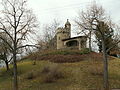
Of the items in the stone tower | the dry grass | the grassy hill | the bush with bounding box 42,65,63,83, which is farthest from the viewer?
Answer: the stone tower

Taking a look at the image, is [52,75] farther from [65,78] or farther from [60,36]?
[60,36]

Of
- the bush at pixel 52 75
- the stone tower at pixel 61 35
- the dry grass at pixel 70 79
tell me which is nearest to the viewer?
the dry grass at pixel 70 79

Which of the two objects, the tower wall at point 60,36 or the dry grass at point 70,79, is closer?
the dry grass at point 70,79

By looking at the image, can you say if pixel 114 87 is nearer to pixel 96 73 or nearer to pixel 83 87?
pixel 83 87

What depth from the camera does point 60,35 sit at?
59.1m

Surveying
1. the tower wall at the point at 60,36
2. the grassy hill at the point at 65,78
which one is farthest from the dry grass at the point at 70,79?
the tower wall at the point at 60,36

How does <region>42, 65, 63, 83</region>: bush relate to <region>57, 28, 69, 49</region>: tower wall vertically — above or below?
below

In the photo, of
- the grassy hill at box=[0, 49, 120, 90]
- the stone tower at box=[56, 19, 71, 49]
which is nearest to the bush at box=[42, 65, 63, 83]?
the grassy hill at box=[0, 49, 120, 90]

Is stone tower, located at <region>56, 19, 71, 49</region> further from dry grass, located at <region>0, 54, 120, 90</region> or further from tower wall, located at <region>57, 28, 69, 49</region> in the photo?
dry grass, located at <region>0, 54, 120, 90</region>

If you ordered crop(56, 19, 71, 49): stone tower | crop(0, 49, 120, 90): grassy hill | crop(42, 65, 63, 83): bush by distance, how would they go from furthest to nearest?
crop(56, 19, 71, 49): stone tower < crop(42, 65, 63, 83): bush < crop(0, 49, 120, 90): grassy hill

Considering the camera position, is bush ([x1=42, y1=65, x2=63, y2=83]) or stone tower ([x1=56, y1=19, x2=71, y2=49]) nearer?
bush ([x1=42, y1=65, x2=63, y2=83])

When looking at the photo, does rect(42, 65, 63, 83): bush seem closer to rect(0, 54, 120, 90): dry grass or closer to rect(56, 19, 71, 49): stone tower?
rect(0, 54, 120, 90): dry grass

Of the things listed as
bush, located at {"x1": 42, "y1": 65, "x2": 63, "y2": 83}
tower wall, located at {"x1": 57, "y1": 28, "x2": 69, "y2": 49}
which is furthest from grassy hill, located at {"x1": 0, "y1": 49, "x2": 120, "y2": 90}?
tower wall, located at {"x1": 57, "y1": 28, "x2": 69, "y2": 49}

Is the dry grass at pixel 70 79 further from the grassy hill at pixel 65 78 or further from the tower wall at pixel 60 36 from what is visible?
the tower wall at pixel 60 36
